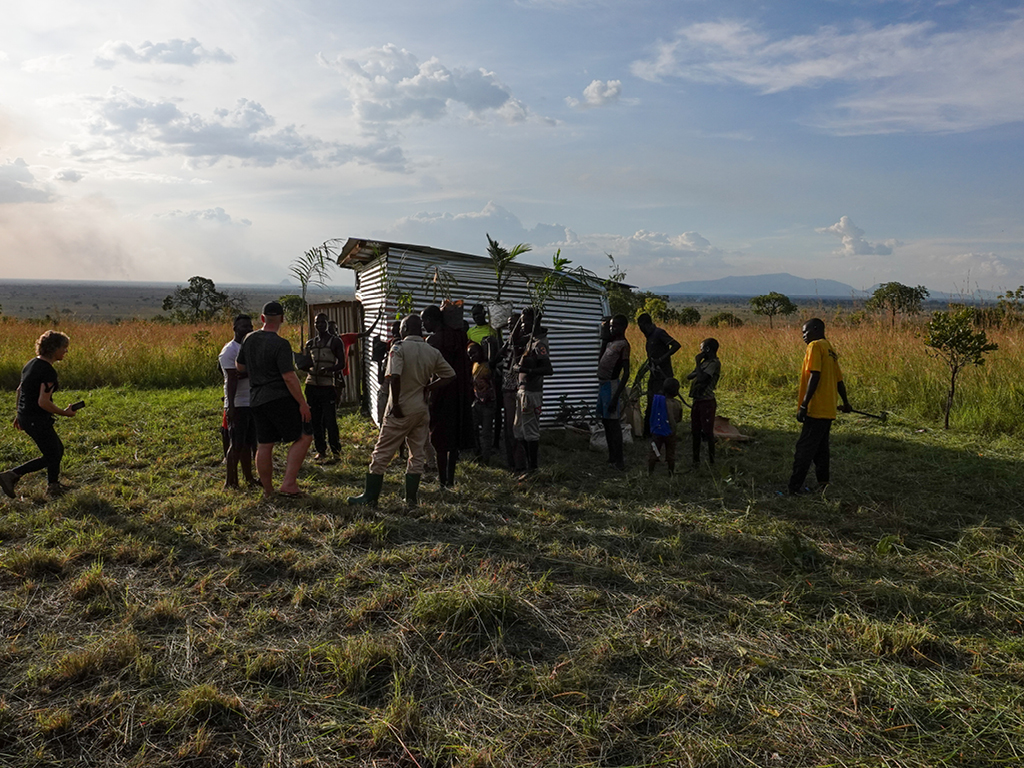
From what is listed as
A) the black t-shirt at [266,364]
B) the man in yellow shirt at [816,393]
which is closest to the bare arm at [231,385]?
the black t-shirt at [266,364]

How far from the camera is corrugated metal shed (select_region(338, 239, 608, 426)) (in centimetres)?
915

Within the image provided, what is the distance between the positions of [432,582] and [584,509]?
210cm

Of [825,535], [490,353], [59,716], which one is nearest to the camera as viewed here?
[59,716]

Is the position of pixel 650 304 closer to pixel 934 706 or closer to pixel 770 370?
pixel 770 370

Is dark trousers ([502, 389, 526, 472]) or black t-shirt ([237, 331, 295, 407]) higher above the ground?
black t-shirt ([237, 331, 295, 407])

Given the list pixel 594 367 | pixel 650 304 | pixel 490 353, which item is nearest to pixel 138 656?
pixel 490 353

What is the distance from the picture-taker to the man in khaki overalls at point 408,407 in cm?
559

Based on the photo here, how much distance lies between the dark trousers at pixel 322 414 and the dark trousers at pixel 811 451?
5.15 metres

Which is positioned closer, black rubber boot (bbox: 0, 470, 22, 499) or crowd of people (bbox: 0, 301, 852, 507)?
crowd of people (bbox: 0, 301, 852, 507)

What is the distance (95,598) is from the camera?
401cm

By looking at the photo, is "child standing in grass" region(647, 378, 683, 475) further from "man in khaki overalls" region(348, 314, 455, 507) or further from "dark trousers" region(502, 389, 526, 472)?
"man in khaki overalls" region(348, 314, 455, 507)

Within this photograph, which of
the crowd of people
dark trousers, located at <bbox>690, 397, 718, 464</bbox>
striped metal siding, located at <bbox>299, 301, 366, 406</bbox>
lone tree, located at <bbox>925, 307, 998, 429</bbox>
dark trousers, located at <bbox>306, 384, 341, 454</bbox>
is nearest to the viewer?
the crowd of people

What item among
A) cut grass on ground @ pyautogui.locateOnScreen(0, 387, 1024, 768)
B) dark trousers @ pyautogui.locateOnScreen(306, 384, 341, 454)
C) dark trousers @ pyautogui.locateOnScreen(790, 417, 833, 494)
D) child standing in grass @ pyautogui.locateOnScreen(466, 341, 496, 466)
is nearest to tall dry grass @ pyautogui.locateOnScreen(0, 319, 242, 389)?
dark trousers @ pyautogui.locateOnScreen(306, 384, 341, 454)

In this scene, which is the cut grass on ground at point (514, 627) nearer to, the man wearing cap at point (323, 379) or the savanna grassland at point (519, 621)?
the savanna grassland at point (519, 621)
